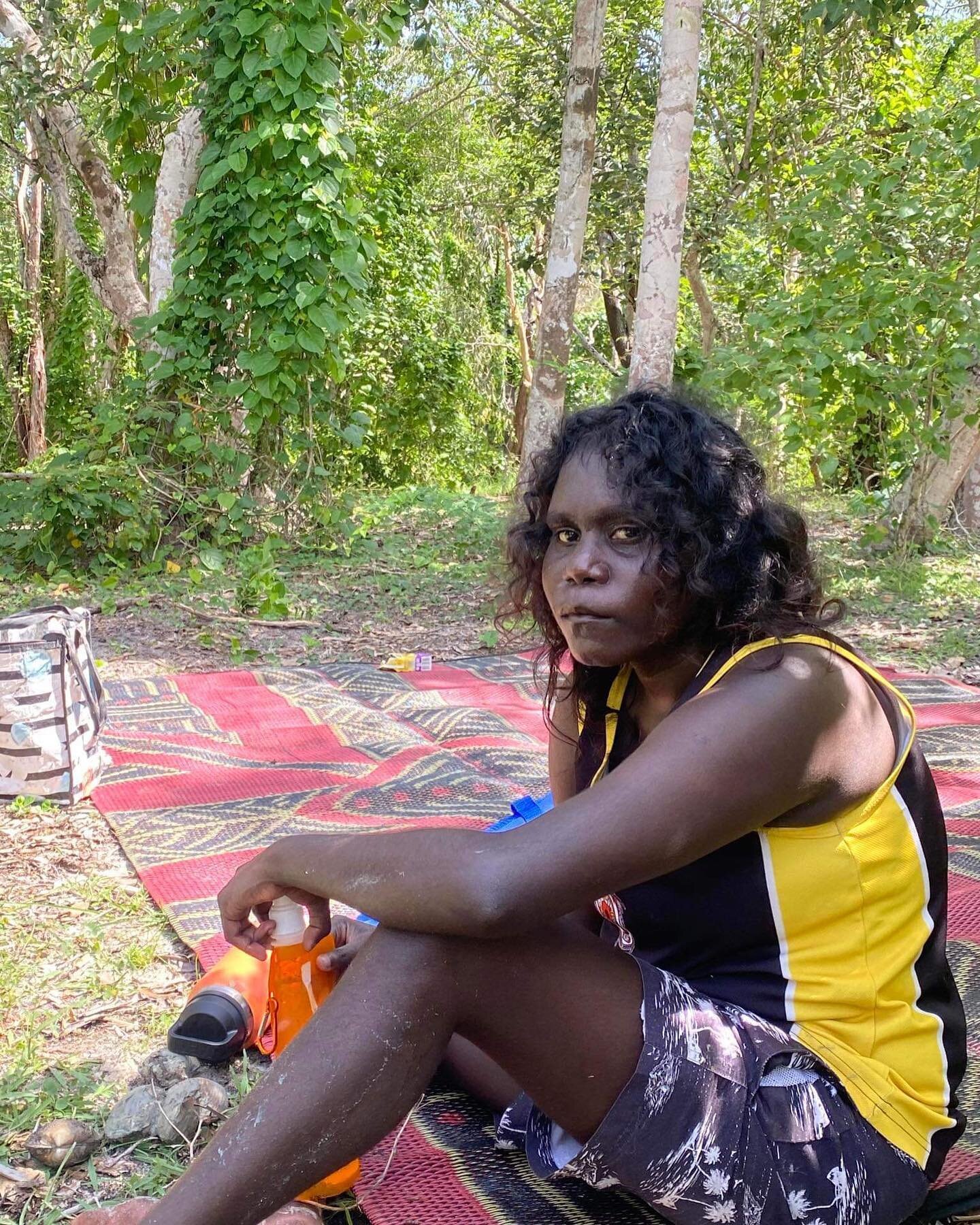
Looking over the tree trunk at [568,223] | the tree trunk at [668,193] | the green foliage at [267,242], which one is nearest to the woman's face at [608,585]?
the tree trunk at [668,193]

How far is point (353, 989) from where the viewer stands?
125 cm

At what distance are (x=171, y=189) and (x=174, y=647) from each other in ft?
10.4

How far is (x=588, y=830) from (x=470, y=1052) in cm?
76

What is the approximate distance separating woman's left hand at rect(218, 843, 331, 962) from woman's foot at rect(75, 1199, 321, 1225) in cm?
34

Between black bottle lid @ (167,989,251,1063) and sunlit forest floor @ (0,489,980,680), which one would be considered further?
sunlit forest floor @ (0,489,980,680)

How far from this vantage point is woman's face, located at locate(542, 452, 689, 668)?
1.44 m

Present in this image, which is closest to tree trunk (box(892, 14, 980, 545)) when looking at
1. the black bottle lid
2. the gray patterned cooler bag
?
the gray patterned cooler bag

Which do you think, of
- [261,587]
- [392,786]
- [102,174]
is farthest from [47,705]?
[102,174]

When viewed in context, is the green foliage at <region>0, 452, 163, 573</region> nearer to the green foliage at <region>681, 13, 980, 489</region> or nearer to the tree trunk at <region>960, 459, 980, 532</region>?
the green foliage at <region>681, 13, 980, 489</region>

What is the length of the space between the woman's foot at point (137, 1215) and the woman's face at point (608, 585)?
784 mm

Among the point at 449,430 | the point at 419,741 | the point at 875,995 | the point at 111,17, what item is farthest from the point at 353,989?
the point at 449,430

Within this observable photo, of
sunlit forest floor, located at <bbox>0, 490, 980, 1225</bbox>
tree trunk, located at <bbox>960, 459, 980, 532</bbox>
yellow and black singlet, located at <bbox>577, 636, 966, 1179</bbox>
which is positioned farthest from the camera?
tree trunk, located at <bbox>960, 459, 980, 532</bbox>

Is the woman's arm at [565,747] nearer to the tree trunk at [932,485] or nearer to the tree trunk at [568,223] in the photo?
the tree trunk at [568,223]

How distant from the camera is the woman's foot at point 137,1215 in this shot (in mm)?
1362
